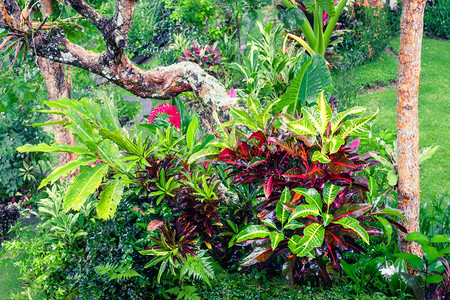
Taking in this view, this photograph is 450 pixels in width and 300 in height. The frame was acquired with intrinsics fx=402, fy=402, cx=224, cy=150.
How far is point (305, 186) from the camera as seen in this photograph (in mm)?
2680

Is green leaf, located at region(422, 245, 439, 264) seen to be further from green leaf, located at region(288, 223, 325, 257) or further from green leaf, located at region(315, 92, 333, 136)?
green leaf, located at region(315, 92, 333, 136)

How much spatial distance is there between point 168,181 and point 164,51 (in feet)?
24.6

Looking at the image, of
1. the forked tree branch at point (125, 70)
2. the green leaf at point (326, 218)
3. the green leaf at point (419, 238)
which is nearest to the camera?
the green leaf at point (326, 218)

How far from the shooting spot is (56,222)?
141 inches

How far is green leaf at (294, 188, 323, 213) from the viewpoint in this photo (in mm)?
2510

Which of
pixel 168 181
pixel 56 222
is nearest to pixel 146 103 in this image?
pixel 56 222

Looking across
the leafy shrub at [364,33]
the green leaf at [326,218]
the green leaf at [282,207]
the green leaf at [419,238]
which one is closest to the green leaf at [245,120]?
the green leaf at [282,207]

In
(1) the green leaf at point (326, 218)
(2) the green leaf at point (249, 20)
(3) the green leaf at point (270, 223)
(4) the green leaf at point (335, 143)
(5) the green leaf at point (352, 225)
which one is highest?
(2) the green leaf at point (249, 20)

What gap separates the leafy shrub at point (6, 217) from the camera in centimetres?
574

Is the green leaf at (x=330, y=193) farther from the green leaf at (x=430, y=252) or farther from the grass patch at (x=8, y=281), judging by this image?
the grass patch at (x=8, y=281)

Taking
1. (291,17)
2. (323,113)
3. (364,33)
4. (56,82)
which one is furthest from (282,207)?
(364,33)

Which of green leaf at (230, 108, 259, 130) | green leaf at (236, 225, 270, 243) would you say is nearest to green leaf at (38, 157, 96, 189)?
green leaf at (230, 108, 259, 130)

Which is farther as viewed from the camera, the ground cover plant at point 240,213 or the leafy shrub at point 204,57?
the leafy shrub at point 204,57

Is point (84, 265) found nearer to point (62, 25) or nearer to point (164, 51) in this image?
point (62, 25)
